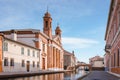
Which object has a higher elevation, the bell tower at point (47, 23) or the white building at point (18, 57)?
the bell tower at point (47, 23)

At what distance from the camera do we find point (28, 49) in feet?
147

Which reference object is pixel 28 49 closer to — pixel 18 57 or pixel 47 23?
pixel 18 57

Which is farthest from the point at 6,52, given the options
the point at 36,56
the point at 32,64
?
the point at 36,56

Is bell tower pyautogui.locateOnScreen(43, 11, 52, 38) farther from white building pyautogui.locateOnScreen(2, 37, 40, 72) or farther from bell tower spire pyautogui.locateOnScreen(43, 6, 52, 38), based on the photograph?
white building pyautogui.locateOnScreen(2, 37, 40, 72)

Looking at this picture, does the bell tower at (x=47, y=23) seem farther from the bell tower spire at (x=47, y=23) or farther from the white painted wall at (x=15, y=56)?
the white painted wall at (x=15, y=56)

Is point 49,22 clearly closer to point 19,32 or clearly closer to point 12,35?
point 19,32

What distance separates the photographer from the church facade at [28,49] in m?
34.9

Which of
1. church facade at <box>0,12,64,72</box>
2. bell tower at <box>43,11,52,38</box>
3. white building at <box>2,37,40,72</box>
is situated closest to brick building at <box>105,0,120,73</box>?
church facade at <box>0,12,64,72</box>

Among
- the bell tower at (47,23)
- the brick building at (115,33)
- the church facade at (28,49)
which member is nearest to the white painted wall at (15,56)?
the church facade at (28,49)

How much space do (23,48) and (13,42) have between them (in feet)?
17.0

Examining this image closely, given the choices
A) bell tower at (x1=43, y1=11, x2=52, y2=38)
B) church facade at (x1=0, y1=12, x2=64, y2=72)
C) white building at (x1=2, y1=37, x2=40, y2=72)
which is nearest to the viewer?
white building at (x1=2, y1=37, x2=40, y2=72)

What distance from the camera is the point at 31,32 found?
52781 millimetres

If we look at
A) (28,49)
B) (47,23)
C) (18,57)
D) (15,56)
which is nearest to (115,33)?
(15,56)

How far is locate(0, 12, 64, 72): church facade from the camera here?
34875 millimetres
